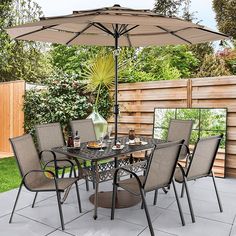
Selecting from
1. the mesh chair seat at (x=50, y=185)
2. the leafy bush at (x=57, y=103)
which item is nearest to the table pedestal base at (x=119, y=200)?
the mesh chair seat at (x=50, y=185)

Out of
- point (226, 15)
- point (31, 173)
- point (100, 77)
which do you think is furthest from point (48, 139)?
point (226, 15)

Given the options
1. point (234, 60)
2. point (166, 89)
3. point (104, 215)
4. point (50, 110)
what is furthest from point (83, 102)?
point (234, 60)

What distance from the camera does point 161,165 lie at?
270 centimetres

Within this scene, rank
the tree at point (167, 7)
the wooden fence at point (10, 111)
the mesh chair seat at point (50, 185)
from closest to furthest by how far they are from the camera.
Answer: the mesh chair seat at point (50, 185), the wooden fence at point (10, 111), the tree at point (167, 7)

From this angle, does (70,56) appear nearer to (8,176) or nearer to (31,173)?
(8,176)

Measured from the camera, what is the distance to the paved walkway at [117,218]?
8.99ft

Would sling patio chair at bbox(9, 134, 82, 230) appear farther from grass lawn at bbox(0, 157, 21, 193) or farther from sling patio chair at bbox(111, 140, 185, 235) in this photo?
grass lawn at bbox(0, 157, 21, 193)

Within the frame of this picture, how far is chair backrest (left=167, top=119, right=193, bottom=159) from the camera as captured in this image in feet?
14.0

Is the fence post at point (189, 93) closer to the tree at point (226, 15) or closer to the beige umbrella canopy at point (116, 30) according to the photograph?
the beige umbrella canopy at point (116, 30)

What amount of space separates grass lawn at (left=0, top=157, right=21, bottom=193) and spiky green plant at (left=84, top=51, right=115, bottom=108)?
7.38 feet

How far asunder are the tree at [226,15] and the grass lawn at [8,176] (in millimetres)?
12376

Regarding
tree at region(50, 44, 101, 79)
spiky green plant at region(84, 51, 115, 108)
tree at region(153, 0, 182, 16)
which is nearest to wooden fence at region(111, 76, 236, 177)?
spiky green plant at region(84, 51, 115, 108)

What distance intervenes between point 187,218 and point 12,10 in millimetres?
7601

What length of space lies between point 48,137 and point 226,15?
14.1 metres
